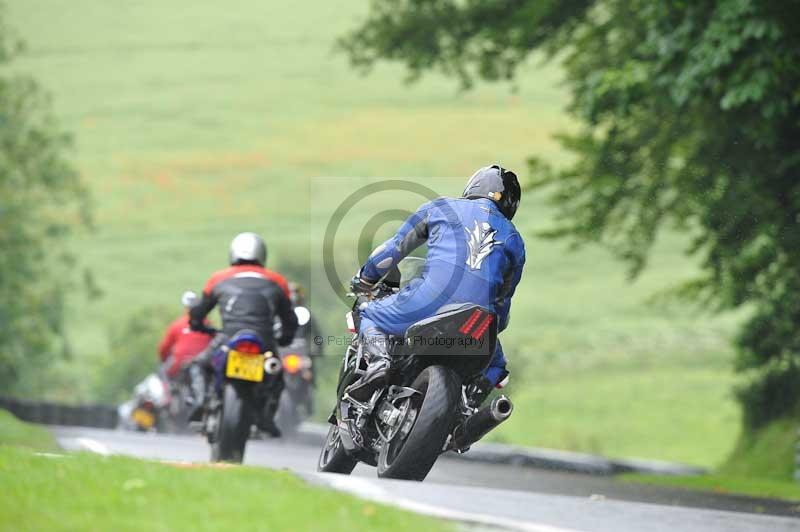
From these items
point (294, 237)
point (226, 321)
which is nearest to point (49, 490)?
point (226, 321)

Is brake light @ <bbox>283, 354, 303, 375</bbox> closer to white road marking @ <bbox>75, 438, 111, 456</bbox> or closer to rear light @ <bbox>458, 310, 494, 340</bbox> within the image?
white road marking @ <bbox>75, 438, 111, 456</bbox>

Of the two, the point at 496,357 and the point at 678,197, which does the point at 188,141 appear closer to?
the point at 678,197

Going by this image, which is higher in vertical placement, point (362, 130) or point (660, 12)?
point (660, 12)

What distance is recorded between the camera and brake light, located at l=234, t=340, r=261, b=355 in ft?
39.4

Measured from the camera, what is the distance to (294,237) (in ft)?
274

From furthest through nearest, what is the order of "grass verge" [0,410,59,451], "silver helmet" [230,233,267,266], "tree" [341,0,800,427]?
"tree" [341,0,800,427] → "grass verge" [0,410,59,451] → "silver helmet" [230,233,267,266]

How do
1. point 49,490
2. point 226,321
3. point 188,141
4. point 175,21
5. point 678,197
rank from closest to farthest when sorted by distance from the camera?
1. point 49,490
2. point 226,321
3. point 678,197
4. point 188,141
5. point 175,21

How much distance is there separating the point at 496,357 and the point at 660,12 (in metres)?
8.53

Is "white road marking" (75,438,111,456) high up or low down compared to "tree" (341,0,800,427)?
down

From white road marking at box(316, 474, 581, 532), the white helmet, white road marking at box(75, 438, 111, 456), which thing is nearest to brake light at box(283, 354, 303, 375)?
white road marking at box(75, 438, 111, 456)

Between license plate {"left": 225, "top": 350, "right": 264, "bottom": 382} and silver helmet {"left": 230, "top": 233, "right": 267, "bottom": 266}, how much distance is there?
109 centimetres

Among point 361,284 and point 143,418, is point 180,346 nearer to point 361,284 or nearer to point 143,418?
point 143,418

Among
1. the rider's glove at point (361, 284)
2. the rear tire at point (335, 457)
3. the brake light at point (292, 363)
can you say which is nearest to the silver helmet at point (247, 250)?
the rear tire at point (335, 457)

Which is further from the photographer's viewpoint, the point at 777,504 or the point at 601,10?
the point at 601,10
